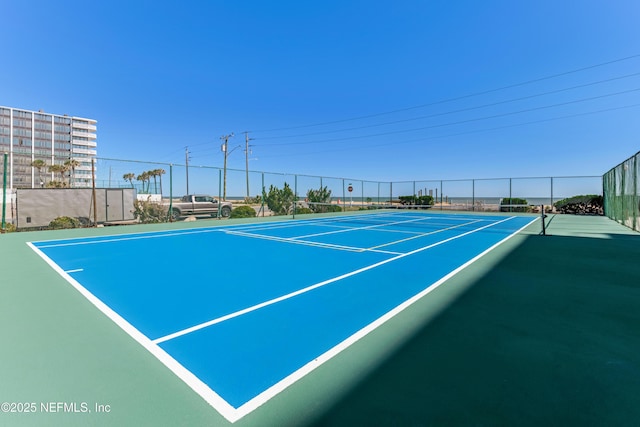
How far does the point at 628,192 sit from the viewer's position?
1282 centimetres

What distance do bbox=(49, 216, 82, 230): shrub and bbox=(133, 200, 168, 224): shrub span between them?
2720 millimetres

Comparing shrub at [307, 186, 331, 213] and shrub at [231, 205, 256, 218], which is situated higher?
shrub at [307, 186, 331, 213]

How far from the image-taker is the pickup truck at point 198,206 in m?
17.9

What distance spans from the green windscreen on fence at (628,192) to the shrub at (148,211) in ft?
63.6

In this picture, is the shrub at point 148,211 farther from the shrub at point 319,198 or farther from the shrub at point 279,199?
the shrub at point 319,198

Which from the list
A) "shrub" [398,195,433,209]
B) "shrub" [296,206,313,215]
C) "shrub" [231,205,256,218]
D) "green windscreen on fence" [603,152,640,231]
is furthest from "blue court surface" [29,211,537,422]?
"shrub" [398,195,433,209]

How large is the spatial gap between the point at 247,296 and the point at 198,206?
16.4 meters

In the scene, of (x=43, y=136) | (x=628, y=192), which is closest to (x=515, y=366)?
(x=628, y=192)

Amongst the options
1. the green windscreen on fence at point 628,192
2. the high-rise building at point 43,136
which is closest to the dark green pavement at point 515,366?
the green windscreen on fence at point 628,192

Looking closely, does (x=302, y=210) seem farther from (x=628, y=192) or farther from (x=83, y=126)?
(x=83, y=126)

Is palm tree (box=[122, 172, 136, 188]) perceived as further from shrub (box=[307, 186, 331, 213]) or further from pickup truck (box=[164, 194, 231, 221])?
shrub (box=[307, 186, 331, 213])

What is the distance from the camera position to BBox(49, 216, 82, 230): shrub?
12610mm

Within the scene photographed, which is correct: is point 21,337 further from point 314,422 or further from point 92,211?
point 92,211

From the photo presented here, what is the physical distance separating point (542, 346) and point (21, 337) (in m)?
4.76
